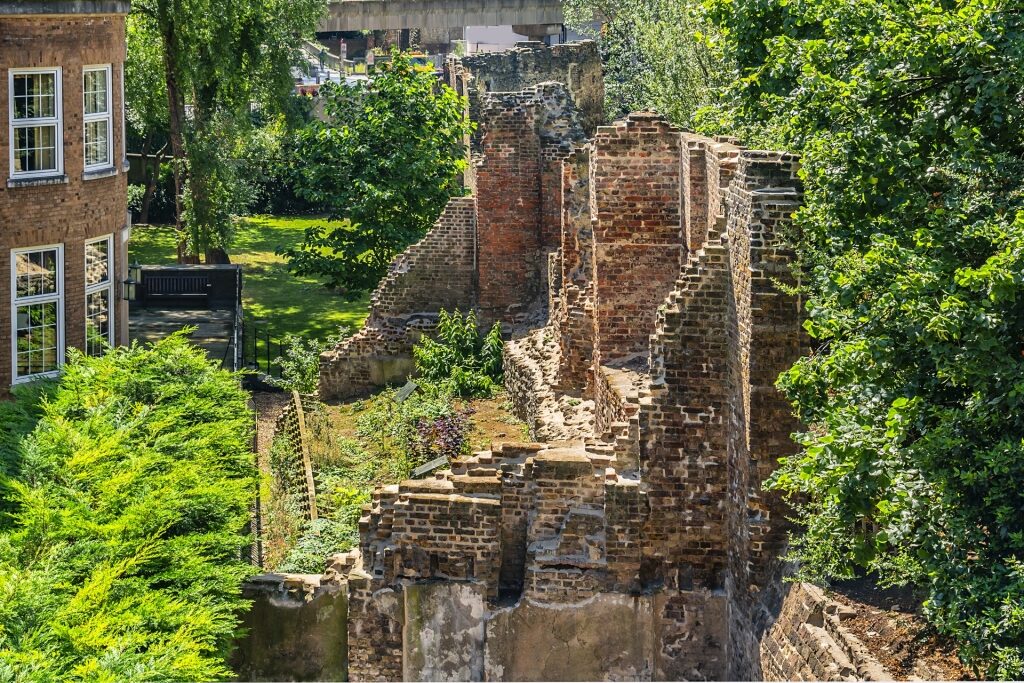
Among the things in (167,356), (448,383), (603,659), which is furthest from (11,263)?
(603,659)

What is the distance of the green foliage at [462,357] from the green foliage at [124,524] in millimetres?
5438

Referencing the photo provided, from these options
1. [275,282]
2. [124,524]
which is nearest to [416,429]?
[124,524]

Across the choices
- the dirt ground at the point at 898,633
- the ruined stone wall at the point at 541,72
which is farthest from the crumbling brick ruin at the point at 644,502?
the ruined stone wall at the point at 541,72

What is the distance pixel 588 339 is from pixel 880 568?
939 cm

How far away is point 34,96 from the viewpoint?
2428 centimetres

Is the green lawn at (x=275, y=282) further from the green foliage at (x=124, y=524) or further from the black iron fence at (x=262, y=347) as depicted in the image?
the green foliage at (x=124, y=524)

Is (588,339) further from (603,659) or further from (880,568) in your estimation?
(880,568)

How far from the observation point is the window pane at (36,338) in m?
24.2

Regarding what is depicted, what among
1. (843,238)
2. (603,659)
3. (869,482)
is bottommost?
(603,659)

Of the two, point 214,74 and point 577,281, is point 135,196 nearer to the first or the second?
point 214,74

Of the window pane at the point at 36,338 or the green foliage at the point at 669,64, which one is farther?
the green foliage at the point at 669,64

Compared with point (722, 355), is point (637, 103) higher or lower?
higher

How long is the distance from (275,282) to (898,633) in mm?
32569

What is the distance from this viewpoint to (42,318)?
80.4ft
